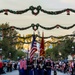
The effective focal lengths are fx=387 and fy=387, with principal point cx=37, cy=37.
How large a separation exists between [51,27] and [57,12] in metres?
8.35

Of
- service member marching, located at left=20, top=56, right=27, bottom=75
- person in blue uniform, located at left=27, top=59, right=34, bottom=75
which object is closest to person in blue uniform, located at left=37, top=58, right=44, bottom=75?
person in blue uniform, located at left=27, top=59, right=34, bottom=75

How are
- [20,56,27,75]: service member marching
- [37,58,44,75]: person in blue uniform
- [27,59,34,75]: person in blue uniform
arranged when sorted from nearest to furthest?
[20,56,27,75]: service member marching
[27,59,34,75]: person in blue uniform
[37,58,44,75]: person in blue uniform

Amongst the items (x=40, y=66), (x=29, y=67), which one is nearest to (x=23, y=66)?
(x=29, y=67)

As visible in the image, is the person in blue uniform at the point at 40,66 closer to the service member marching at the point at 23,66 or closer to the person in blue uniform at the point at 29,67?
the person in blue uniform at the point at 29,67

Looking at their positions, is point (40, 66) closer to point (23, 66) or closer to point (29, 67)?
point (29, 67)

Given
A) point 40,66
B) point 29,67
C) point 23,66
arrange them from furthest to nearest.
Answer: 1. point 40,66
2. point 29,67
3. point 23,66

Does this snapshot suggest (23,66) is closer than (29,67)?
Yes

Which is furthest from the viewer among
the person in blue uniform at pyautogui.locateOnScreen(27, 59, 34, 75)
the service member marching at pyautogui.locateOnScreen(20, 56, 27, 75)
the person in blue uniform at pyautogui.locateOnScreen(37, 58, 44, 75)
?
the person in blue uniform at pyautogui.locateOnScreen(37, 58, 44, 75)

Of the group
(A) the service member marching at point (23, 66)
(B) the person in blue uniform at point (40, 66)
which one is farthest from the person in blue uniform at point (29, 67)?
(B) the person in blue uniform at point (40, 66)

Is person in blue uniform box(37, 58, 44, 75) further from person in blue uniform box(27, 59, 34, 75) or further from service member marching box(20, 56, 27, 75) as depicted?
service member marching box(20, 56, 27, 75)

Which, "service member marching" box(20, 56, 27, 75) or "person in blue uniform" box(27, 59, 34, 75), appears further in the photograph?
"person in blue uniform" box(27, 59, 34, 75)

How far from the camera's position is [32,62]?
3177 centimetres

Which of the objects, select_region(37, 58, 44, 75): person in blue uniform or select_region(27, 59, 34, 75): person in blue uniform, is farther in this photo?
select_region(37, 58, 44, 75): person in blue uniform

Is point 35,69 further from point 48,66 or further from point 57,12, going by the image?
point 57,12
